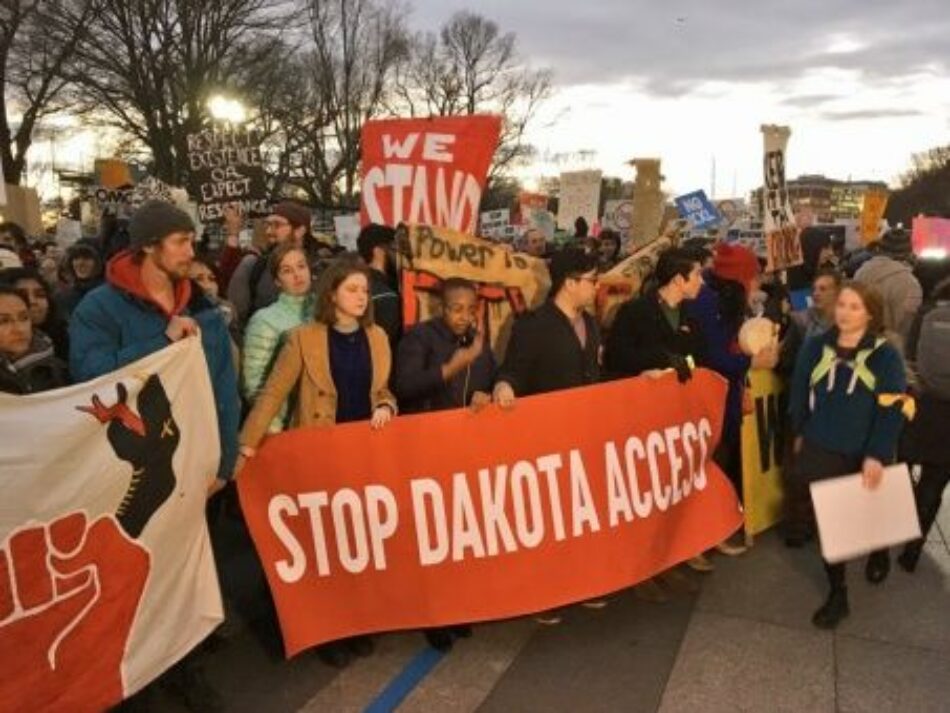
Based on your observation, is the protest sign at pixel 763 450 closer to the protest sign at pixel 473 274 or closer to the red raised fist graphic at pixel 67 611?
the protest sign at pixel 473 274

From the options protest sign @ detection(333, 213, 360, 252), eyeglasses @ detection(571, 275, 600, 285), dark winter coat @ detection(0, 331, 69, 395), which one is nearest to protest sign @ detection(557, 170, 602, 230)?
protest sign @ detection(333, 213, 360, 252)

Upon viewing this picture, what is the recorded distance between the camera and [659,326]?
498cm

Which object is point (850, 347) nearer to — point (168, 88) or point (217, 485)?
point (217, 485)

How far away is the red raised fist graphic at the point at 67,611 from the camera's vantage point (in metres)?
2.91

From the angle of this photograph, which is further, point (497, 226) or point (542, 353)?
point (497, 226)

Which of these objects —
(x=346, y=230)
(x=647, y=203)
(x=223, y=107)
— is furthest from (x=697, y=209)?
(x=223, y=107)

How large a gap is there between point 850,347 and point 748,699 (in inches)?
72.8

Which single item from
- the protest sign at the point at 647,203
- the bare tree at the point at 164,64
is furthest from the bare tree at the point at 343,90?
the protest sign at the point at 647,203

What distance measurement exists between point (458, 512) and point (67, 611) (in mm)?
1669

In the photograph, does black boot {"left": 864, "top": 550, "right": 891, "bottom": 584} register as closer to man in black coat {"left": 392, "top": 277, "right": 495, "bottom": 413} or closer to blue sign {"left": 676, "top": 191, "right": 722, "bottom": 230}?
man in black coat {"left": 392, "top": 277, "right": 495, "bottom": 413}

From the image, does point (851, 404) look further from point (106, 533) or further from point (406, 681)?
point (106, 533)

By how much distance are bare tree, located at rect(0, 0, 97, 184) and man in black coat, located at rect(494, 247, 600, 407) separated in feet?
85.1

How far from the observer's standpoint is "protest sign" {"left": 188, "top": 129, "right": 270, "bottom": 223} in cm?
910

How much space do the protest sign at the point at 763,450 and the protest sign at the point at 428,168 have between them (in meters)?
2.10
